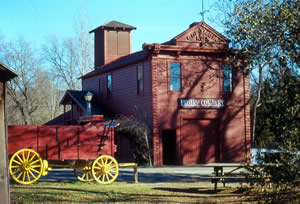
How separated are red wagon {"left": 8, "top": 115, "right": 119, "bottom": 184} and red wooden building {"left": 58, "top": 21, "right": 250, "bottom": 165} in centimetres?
1173

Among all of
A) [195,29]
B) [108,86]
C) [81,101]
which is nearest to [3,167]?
[195,29]

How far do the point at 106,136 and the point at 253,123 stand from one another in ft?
55.5

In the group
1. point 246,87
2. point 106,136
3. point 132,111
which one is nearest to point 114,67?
point 132,111

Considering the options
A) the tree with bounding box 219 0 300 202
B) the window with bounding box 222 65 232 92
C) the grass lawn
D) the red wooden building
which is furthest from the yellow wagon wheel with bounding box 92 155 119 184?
the window with bounding box 222 65 232 92

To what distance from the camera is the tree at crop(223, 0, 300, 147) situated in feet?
46.4

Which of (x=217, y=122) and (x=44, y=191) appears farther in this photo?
(x=217, y=122)

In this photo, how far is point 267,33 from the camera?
50.5 feet

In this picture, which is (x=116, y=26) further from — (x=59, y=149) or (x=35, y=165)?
(x=35, y=165)

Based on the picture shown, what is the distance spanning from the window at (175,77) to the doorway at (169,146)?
2.71 meters

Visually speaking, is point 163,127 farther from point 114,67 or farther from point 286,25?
point 286,25

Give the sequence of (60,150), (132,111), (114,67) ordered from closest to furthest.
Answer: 1. (60,150)
2. (132,111)
3. (114,67)

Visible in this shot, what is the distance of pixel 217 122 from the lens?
100 ft

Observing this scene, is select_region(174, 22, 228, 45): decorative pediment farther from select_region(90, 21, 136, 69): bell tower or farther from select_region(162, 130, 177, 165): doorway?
select_region(90, 21, 136, 69): bell tower

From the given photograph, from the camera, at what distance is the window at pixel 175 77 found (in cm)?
2948
